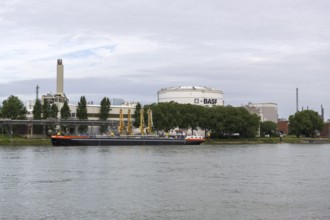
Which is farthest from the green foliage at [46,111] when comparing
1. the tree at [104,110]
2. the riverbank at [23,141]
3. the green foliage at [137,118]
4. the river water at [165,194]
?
the river water at [165,194]

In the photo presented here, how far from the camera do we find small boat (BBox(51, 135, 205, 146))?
14956 cm

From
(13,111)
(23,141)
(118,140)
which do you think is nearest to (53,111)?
(13,111)

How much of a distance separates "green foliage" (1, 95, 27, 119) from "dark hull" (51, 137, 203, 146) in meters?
32.2

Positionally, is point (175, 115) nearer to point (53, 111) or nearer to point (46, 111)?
point (53, 111)

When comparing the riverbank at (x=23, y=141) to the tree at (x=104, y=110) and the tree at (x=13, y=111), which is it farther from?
the tree at (x=104, y=110)

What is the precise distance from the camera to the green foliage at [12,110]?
570ft

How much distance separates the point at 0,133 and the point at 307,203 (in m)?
155

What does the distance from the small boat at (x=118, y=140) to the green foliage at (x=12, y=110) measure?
30.8 meters

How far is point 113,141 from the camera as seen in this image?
159625 millimetres

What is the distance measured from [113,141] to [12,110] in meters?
38.7

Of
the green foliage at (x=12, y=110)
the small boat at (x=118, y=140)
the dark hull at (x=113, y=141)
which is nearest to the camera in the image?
the dark hull at (x=113, y=141)

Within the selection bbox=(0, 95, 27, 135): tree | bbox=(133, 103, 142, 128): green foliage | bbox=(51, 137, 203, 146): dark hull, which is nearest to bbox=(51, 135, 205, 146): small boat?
bbox=(51, 137, 203, 146): dark hull

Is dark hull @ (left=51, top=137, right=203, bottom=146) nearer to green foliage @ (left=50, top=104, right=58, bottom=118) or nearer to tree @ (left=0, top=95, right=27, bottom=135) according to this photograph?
green foliage @ (left=50, top=104, right=58, bottom=118)

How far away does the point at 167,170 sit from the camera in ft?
208
